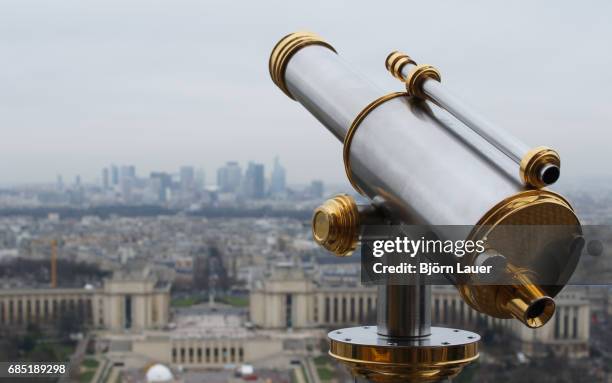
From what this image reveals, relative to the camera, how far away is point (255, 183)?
6894 cm

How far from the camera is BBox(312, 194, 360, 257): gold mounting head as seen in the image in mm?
1206

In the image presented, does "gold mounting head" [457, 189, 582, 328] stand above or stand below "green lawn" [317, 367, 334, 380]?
above

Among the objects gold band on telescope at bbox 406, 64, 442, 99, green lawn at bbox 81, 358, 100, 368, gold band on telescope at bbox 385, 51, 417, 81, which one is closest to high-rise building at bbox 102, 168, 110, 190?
green lawn at bbox 81, 358, 100, 368

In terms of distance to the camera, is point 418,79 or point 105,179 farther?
point 105,179

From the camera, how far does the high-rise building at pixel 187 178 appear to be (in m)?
74.9

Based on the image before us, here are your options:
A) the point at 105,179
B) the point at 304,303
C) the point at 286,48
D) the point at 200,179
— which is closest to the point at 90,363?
the point at 304,303

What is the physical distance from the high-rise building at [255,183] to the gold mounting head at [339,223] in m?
67.3

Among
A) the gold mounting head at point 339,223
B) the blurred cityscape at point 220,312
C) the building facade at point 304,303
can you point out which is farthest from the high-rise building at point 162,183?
the gold mounting head at point 339,223

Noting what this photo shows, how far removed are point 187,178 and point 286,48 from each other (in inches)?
2995

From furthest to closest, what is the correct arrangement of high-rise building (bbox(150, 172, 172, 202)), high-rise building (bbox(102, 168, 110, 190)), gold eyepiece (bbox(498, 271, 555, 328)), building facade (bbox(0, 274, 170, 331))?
high-rise building (bbox(102, 168, 110, 190))
high-rise building (bbox(150, 172, 172, 202))
building facade (bbox(0, 274, 170, 331))
gold eyepiece (bbox(498, 271, 555, 328))

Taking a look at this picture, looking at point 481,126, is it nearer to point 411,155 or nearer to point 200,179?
point 411,155

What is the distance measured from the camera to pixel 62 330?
20469 millimetres

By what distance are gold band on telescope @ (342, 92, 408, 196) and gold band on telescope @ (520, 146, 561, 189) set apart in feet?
1.16

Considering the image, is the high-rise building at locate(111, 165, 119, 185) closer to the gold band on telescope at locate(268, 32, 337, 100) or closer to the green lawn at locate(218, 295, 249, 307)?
the green lawn at locate(218, 295, 249, 307)
